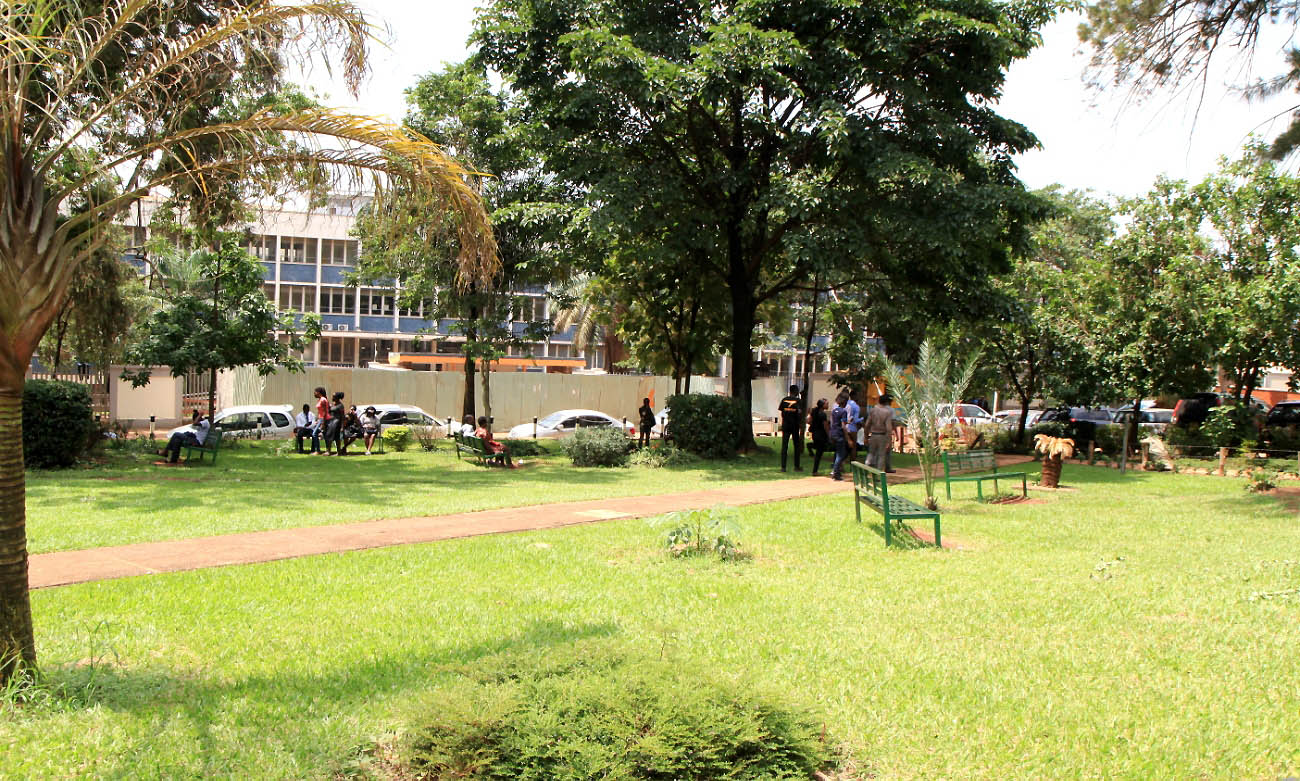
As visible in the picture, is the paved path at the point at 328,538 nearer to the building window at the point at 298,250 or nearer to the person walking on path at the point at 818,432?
the person walking on path at the point at 818,432

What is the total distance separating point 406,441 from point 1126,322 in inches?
723

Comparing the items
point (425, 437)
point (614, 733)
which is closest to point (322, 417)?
point (425, 437)

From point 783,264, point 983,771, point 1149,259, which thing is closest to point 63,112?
point 983,771

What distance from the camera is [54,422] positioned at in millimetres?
15938

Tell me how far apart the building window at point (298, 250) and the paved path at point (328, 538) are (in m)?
43.6

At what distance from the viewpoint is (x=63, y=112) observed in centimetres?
547

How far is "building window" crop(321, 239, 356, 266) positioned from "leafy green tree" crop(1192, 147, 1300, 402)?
141 ft

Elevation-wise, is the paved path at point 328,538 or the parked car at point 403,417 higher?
the parked car at point 403,417

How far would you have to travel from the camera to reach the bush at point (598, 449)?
776 inches

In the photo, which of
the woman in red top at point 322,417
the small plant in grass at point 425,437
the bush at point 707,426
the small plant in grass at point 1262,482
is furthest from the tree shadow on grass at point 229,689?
the small plant in grass at point 425,437

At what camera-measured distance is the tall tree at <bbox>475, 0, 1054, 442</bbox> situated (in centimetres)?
1689

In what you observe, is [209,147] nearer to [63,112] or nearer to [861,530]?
[63,112]

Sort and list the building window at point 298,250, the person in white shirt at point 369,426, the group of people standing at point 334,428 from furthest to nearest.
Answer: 1. the building window at point 298,250
2. the person in white shirt at point 369,426
3. the group of people standing at point 334,428

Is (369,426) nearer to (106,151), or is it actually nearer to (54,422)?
(54,422)
